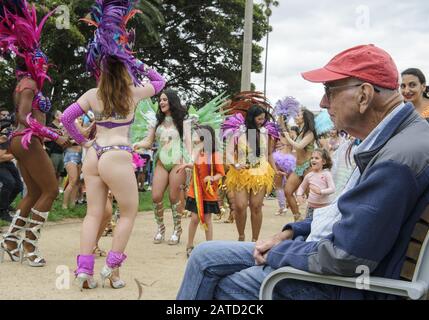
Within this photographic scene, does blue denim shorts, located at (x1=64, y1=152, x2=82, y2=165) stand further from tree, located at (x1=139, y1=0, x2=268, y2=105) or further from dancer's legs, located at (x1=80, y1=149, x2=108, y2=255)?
tree, located at (x1=139, y1=0, x2=268, y2=105)

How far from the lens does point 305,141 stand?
791 centimetres

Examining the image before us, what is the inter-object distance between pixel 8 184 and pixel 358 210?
21.1ft

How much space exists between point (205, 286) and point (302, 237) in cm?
52

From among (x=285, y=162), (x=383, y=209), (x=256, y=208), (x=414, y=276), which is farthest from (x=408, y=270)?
(x=285, y=162)

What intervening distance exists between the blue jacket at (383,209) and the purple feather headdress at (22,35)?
380 cm

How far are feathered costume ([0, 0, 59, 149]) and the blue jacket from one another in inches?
142

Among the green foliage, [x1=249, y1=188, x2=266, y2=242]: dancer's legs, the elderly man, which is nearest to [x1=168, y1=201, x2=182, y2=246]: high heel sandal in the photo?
[x1=249, y1=188, x2=266, y2=242]: dancer's legs

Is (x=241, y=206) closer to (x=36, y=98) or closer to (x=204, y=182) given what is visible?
Answer: (x=204, y=182)

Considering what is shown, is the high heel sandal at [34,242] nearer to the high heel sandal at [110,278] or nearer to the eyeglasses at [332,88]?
the high heel sandal at [110,278]

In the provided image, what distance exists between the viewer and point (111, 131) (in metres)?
4.30

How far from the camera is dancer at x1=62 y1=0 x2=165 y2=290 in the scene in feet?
13.8

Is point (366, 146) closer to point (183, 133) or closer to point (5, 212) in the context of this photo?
point (183, 133)

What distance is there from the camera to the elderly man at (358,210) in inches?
74.8

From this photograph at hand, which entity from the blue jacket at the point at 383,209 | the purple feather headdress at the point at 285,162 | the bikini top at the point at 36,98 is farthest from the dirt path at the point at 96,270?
the purple feather headdress at the point at 285,162
